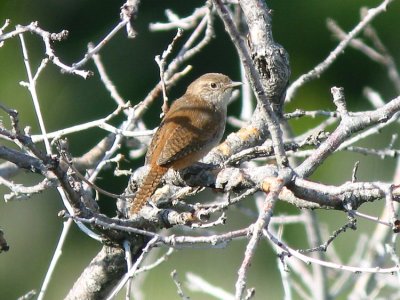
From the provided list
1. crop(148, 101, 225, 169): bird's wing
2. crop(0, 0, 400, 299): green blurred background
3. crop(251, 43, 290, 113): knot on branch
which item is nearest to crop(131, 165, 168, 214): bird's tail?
crop(148, 101, 225, 169): bird's wing

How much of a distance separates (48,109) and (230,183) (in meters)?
8.93

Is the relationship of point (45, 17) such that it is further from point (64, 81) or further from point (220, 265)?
point (220, 265)

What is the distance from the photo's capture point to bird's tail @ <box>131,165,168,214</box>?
330 cm

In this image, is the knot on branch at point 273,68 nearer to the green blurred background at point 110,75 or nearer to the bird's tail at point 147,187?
the bird's tail at point 147,187

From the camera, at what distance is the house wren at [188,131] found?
12.5 ft

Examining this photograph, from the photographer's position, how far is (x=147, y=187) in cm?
348

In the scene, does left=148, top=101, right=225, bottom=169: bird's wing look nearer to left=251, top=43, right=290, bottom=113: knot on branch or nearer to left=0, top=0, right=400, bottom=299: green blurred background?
left=251, top=43, right=290, bottom=113: knot on branch

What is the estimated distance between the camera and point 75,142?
11023mm

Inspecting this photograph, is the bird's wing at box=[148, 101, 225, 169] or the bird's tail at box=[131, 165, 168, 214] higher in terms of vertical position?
the bird's wing at box=[148, 101, 225, 169]

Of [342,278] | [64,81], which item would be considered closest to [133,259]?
[342,278]

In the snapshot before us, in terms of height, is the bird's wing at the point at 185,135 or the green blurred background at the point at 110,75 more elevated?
the green blurred background at the point at 110,75

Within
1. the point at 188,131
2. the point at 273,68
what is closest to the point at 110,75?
the point at 188,131

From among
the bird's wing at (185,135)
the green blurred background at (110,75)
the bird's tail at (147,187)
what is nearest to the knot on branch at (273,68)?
the bird's tail at (147,187)

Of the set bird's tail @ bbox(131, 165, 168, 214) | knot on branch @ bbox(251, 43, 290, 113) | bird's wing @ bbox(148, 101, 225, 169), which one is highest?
bird's wing @ bbox(148, 101, 225, 169)
